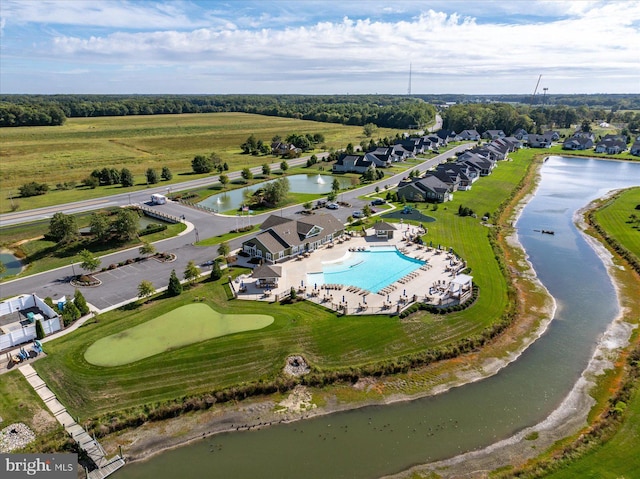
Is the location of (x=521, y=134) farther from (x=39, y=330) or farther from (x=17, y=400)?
(x=17, y=400)

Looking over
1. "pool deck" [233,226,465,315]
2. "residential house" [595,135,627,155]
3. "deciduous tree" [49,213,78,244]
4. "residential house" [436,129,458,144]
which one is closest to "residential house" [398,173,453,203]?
"pool deck" [233,226,465,315]

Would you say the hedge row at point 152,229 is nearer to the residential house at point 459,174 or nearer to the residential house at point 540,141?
the residential house at point 459,174

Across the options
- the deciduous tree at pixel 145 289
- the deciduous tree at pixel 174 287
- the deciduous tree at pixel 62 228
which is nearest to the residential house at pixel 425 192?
the deciduous tree at pixel 174 287

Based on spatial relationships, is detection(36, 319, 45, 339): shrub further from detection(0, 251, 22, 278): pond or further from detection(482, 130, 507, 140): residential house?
detection(482, 130, 507, 140): residential house

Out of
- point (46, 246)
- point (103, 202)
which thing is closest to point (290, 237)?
point (46, 246)

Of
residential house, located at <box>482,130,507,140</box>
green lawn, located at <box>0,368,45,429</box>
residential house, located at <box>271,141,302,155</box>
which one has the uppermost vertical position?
residential house, located at <box>482,130,507,140</box>
